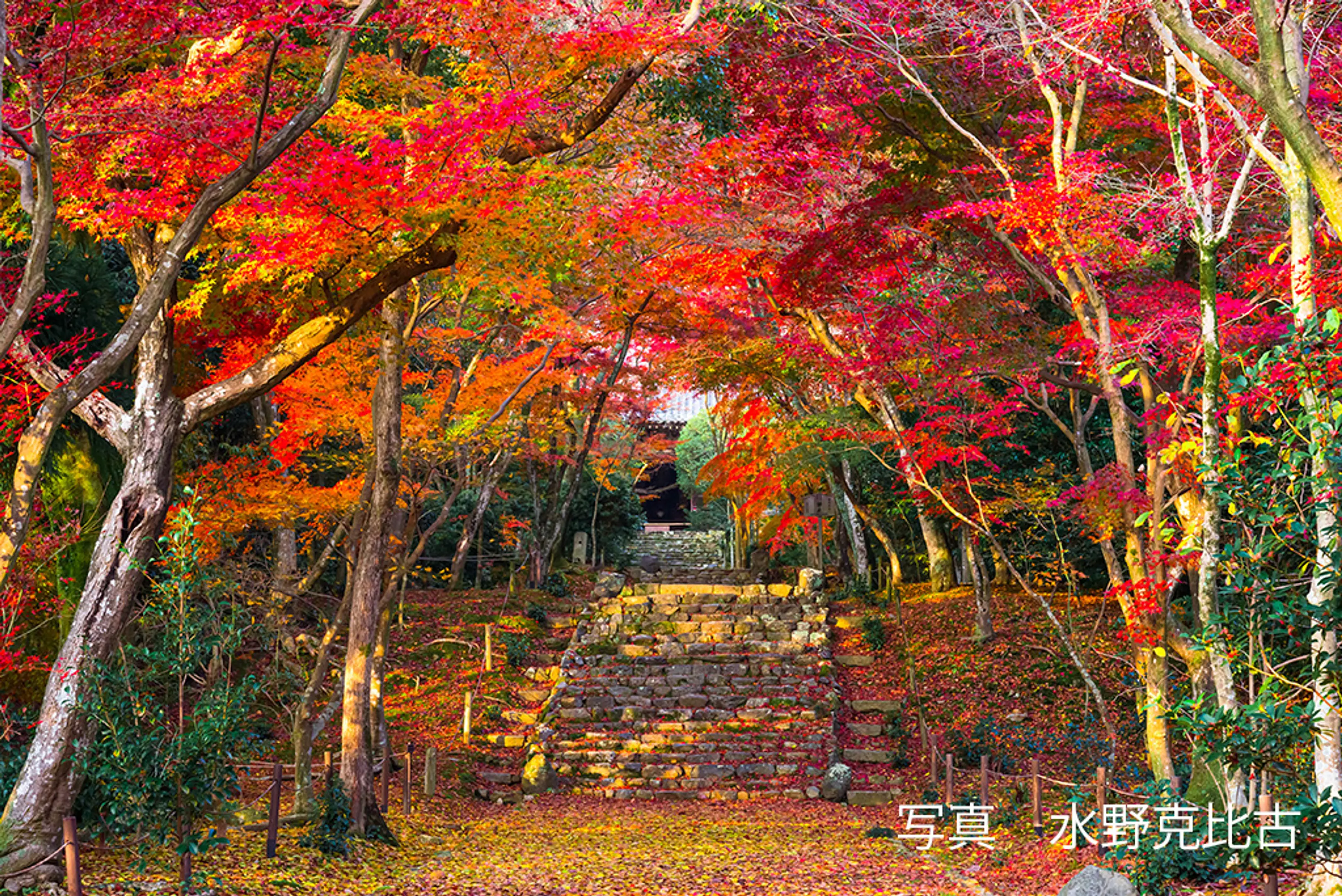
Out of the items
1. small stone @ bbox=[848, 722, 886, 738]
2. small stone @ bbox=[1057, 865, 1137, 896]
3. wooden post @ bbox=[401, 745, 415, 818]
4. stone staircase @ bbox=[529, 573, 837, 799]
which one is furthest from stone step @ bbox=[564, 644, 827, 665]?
small stone @ bbox=[1057, 865, 1137, 896]

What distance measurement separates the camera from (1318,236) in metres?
9.43

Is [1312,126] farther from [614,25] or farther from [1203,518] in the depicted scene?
[614,25]

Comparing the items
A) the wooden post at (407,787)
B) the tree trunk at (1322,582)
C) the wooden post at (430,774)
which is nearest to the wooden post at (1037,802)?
the tree trunk at (1322,582)

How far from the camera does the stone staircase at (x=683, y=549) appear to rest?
120 feet

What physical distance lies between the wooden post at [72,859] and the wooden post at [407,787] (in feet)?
19.0

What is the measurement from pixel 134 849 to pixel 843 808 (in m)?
8.73

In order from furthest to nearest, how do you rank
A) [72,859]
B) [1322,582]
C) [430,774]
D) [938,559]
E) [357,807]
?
[938,559]
[430,774]
[357,807]
[72,859]
[1322,582]

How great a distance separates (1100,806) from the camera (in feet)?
31.1

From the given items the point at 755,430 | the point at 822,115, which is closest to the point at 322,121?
the point at 822,115

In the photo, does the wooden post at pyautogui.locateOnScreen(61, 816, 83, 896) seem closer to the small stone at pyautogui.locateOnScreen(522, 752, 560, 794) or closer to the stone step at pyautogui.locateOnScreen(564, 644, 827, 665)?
the small stone at pyautogui.locateOnScreen(522, 752, 560, 794)

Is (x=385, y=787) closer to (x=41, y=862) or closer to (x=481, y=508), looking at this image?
(x=41, y=862)

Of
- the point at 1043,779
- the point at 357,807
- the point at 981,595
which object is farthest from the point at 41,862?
the point at 981,595

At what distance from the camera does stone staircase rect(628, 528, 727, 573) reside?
36719 millimetres

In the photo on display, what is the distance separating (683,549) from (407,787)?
27.2 meters
